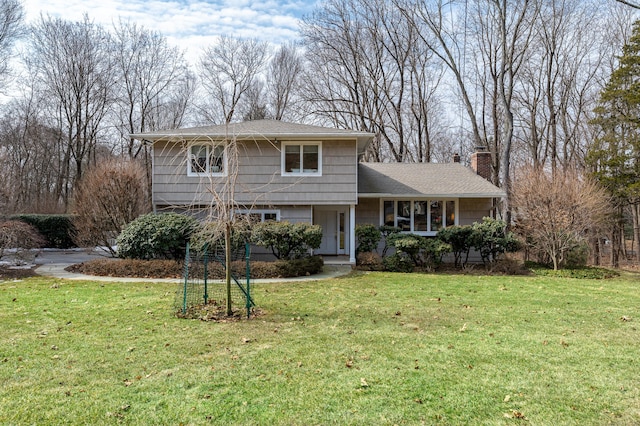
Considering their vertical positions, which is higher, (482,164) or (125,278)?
→ (482,164)

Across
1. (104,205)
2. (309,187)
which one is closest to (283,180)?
(309,187)

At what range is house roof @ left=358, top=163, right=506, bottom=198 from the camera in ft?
53.4

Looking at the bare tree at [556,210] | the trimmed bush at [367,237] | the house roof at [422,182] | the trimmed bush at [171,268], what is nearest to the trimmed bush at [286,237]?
the trimmed bush at [171,268]

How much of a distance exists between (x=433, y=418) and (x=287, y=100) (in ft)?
101

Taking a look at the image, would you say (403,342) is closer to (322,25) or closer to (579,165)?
(579,165)

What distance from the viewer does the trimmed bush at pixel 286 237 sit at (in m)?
13.2

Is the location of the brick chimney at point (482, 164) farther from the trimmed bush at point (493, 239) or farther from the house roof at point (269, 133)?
the house roof at point (269, 133)

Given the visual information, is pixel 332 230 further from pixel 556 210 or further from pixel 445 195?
pixel 556 210

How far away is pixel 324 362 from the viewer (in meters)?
5.09

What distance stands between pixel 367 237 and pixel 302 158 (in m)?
3.73

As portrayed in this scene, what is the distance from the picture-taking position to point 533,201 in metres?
14.8

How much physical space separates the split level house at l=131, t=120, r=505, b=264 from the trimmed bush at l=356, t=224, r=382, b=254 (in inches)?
12.8

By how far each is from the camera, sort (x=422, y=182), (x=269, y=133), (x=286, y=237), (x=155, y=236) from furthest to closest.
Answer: (x=422, y=182), (x=269, y=133), (x=286, y=237), (x=155, y=236)

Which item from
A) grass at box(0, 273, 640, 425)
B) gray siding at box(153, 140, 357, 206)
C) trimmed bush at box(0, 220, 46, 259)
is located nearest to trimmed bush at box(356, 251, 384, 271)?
gray siding at box(153, 140, 357, 206)
